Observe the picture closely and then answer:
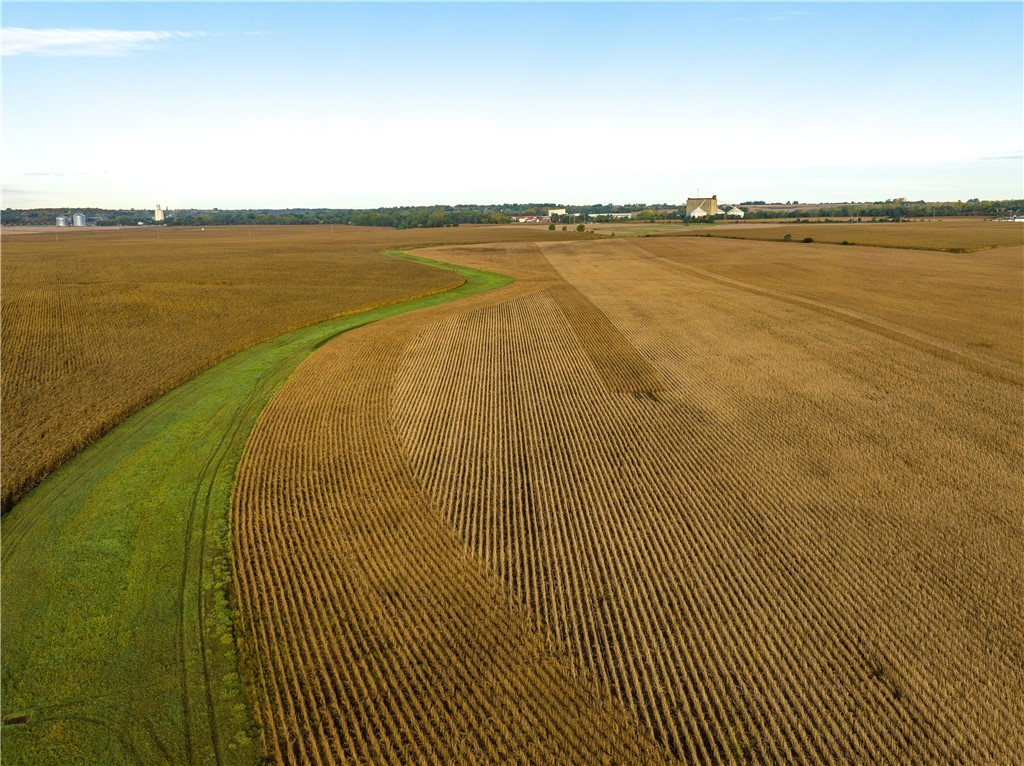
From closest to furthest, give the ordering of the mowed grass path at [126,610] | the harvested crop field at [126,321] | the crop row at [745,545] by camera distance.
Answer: the mowed grass path at [126,610], the crop row at [745,545], the harvested crop field at [126,321]

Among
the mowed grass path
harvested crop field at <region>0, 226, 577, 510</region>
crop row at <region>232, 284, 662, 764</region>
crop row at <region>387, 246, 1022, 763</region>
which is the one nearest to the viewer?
crop row at <region>232, 284, 662, 764</region>

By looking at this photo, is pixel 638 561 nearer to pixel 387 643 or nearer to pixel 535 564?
pixel 535 564

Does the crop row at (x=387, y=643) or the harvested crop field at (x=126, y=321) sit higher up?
the harvested crop field at (x=126, y=321)

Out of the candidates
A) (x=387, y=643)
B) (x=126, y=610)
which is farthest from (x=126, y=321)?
(x=387, y=643)

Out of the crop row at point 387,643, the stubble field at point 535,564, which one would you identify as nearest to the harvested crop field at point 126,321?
the stubble field at point 535,564

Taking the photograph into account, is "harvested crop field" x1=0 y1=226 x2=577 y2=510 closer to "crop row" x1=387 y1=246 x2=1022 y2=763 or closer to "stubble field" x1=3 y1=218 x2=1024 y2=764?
"stubble field" x1=3 y1=218 x2=1024 y2=764

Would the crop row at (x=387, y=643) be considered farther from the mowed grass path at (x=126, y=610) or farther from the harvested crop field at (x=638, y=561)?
the mowed grass path at (x=126, y=610)

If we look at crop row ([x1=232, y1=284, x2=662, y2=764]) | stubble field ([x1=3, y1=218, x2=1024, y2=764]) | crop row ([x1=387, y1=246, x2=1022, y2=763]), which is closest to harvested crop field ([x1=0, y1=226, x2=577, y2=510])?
stubble field ([x1=3, y1=218, x2=1024, y2=764])
